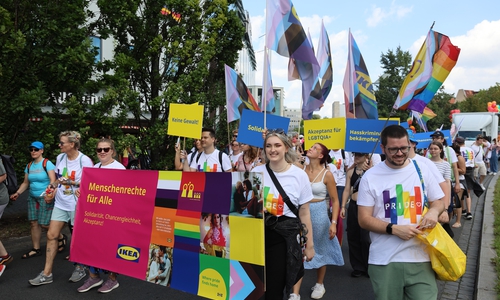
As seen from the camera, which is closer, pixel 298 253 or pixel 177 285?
pixel 298 253

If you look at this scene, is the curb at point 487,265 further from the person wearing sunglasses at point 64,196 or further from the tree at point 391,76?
the tree at point 391,76

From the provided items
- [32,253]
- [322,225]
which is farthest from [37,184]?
[322,225]

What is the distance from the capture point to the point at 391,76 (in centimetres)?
4891

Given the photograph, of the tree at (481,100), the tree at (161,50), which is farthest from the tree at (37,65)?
the tree at (481,100)

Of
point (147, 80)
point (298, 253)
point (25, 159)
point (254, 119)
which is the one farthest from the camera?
point (147, 80)

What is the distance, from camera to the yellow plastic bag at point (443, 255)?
2.72 metres

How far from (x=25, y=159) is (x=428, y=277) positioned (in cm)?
749

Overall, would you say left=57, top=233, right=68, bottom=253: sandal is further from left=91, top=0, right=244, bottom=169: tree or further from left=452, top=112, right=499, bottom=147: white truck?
left=452, top=112, right=499, bottom=147: white truck

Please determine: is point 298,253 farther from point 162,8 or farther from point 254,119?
point 162,8

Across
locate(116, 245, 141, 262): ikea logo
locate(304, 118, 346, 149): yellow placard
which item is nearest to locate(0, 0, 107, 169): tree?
locate(116, 245, 141, 262): ikea logo

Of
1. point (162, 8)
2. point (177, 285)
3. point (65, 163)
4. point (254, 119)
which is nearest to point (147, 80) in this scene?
point (162, 8)

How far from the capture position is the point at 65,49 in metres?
7.92

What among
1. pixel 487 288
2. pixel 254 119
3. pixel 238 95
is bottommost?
pixel 487 288

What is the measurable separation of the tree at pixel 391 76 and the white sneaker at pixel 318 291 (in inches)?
1724
